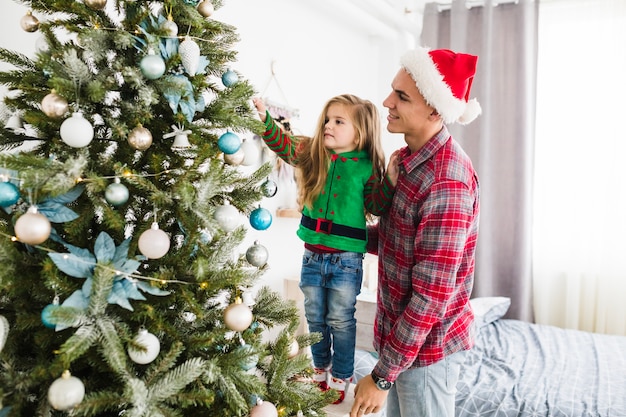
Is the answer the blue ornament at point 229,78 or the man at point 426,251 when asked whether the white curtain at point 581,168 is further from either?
the blue ornament at point 229,78

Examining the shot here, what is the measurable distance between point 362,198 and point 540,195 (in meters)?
2.23

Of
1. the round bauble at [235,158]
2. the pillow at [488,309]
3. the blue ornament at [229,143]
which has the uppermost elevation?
the blue ornament at [229,143]

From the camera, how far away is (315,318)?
5.54 ft

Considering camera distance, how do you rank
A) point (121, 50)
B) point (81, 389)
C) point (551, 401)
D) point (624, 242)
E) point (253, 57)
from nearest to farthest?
point (81, 389)
point (121, 50)
point (551, 401)
point (253, 57)
point (624, 242)

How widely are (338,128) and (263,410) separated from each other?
0.97 metres

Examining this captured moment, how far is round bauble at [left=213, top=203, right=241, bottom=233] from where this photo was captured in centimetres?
98

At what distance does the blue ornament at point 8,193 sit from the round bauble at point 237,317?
0.43 meters

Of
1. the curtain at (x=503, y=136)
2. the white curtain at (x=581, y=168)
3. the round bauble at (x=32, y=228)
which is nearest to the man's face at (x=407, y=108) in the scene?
the round bauble at (x=32, y=228)

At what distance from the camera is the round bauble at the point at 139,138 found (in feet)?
2.99

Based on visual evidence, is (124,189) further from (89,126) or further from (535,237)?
(535,237)

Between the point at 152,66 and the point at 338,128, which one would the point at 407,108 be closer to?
the point at 338,128

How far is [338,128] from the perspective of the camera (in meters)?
1.65

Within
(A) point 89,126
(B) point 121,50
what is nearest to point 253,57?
(B) point 121,50

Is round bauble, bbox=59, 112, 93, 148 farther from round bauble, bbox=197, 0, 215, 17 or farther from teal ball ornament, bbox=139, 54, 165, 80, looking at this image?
round bauble, bbox=197, 0, 215, 17
